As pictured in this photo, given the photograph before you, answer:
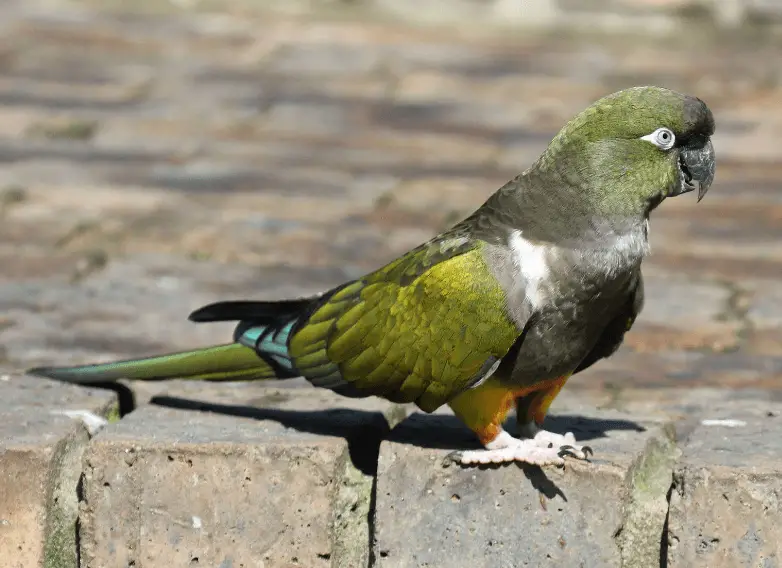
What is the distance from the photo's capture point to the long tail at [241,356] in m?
3.16

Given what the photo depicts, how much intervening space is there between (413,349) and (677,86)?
399cm

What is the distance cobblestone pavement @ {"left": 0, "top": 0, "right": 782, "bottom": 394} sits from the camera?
3982 mm

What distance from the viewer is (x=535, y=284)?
2752 millimetres

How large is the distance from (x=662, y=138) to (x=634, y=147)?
7 cm

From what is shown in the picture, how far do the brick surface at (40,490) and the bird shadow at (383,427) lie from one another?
14.7 inches

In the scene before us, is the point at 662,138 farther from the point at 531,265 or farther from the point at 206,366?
the point at 206,366

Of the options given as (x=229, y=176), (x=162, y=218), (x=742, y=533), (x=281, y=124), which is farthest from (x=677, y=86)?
(x=742, y=533)

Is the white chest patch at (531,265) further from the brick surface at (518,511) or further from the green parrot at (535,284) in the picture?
the brick surface at (518,511)

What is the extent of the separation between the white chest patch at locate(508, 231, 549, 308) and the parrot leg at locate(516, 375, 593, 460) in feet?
0.85

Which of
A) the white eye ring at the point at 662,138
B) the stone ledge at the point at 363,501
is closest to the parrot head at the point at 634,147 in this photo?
the white eye ring at the point at 662,138

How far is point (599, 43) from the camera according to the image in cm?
736

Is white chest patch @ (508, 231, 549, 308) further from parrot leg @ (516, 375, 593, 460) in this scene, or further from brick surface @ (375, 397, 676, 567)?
brick surface @ (375, 397, 676, 567)

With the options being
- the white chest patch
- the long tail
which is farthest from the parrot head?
the long tail

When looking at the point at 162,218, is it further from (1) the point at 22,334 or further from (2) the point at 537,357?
(2) the point at 537,357
